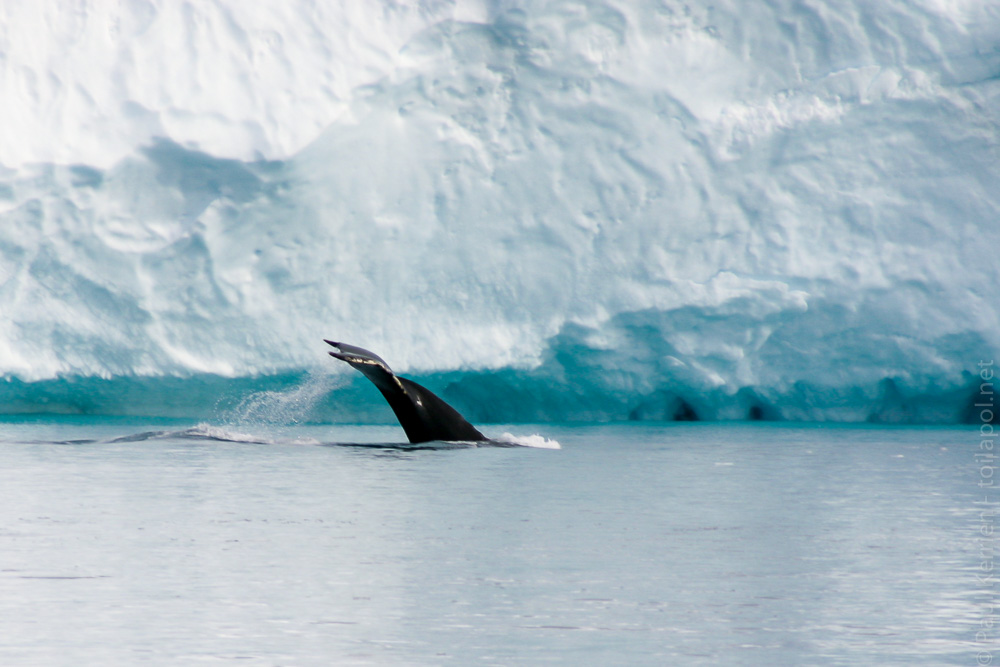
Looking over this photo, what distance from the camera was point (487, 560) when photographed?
5004 mm

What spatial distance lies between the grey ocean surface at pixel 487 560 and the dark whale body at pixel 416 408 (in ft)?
2.34

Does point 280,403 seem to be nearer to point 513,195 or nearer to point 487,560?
point 513,195

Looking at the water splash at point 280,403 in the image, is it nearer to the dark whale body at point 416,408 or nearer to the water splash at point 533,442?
the dark whale body at point 416,408

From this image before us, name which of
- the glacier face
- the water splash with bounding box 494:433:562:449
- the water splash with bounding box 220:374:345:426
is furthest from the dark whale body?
the water splash with bounding box 220:374:345:426

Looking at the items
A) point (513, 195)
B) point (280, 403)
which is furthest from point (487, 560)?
point (280, 403)

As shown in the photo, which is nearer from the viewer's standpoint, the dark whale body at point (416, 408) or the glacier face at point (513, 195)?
the dark whale body at point (416, 408)

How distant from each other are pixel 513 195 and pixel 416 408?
3668mm

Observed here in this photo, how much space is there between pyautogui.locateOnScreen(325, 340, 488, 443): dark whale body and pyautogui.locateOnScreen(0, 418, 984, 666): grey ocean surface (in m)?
0.71

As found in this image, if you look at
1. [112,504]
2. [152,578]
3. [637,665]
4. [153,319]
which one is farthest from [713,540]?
[153,319]

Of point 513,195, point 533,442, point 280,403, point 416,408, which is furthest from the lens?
point 280,403

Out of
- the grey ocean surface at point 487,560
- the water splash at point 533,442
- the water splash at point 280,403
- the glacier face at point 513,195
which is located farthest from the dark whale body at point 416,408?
the water splash at point 280,403

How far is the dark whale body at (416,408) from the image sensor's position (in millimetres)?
9461

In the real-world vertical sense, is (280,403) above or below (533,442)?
above

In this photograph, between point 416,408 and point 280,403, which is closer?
point 416,408
